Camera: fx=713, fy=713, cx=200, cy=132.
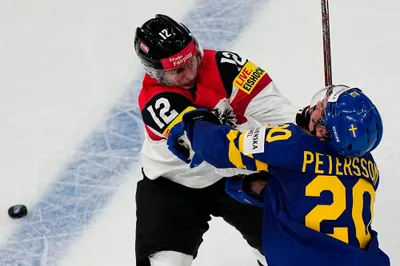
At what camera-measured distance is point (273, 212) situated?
2.14 metres

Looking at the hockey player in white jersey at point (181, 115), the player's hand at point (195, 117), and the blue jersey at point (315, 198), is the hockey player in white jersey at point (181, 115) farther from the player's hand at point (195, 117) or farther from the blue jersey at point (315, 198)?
the blue jersey at point (315, 198)

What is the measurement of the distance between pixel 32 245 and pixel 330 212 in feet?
5.73

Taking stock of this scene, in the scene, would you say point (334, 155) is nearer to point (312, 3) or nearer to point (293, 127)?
point (293, 127)

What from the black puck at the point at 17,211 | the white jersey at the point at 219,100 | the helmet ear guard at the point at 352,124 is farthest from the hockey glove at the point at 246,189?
the black puck at the point at 17,211

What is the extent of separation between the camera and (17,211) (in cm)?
339

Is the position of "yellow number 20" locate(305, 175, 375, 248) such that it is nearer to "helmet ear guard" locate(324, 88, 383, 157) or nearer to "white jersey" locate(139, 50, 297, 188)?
"helmet ear guard" locate(324, 88, 383, 157)

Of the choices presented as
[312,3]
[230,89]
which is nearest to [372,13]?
[312,3]

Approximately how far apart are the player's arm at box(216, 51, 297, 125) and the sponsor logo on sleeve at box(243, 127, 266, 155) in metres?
0.39

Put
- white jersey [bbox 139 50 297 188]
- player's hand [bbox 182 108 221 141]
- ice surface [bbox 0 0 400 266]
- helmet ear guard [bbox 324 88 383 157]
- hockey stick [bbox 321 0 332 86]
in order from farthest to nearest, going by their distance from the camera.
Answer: ice surface [bbox 0 0 400 266]
hockey stick [bbox 321 0 332 86]
white jersey [bbox 139 50 297 188]
player's hand [bbox 182 108 221 141]
helmet ear guard [bbox 324 88 383 157]

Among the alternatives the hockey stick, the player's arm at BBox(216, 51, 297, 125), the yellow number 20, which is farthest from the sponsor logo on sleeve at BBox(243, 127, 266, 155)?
the hockey stick

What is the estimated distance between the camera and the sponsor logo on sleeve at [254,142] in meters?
2.08

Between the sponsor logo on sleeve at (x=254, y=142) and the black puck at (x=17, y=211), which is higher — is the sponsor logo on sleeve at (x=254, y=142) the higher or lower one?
the higher one

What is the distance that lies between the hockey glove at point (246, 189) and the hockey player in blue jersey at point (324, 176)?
214 mm

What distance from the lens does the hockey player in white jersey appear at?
2.40m
